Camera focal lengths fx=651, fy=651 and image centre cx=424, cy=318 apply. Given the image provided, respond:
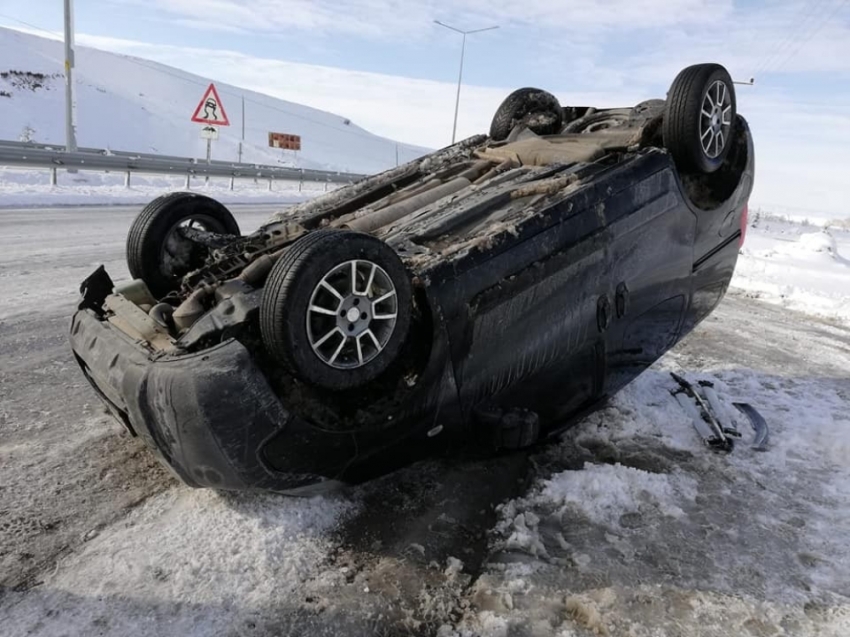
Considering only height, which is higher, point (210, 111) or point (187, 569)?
point (210, 111)

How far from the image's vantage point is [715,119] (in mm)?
3998

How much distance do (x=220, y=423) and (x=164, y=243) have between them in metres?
1.64

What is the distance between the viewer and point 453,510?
10.1 ft

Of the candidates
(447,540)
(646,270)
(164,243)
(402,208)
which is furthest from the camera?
(402,208)

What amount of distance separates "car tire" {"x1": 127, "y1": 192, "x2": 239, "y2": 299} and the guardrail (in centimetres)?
1439

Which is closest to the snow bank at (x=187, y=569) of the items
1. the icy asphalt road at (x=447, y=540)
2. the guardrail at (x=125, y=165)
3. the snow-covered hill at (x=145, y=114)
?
the icy asphalt road at (x=447, y=540)

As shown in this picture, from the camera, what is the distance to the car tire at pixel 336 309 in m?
2.48

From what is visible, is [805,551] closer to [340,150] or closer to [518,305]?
[518,305]

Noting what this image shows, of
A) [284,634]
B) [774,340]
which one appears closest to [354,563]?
[284,634]

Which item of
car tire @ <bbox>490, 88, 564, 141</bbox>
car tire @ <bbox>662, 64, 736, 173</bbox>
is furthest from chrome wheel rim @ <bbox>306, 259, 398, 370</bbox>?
car tire @ <bbox>490, 88, 564, 141</bbox>

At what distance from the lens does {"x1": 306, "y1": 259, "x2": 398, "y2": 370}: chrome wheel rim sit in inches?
102

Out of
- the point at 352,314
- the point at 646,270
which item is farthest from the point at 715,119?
the point at 352,314

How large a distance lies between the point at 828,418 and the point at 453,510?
3053 millimetres

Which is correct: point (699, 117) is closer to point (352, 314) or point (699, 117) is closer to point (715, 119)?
point (715, 119)
